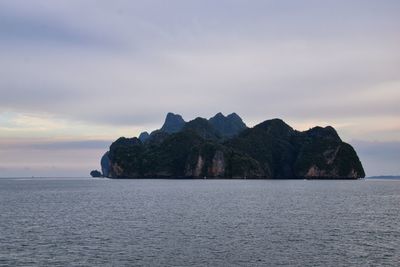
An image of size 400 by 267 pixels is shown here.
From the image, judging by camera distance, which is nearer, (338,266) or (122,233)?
(338,266)

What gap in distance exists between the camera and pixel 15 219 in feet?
277

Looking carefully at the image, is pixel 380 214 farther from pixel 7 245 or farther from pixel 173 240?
pixel 7 245

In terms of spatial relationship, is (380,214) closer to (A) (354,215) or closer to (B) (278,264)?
(A) (354,215)

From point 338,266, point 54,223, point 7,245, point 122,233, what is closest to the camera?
point 338,266

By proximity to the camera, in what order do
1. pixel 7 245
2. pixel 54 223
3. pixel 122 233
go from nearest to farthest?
pixel 7 245, pixel 122 233, pixel 54 223

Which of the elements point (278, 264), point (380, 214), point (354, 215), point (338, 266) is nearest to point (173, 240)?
point (278, 264)

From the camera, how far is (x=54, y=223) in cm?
7794

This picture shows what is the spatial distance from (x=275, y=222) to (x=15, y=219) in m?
48.5

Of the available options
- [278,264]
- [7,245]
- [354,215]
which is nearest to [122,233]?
[7,245]

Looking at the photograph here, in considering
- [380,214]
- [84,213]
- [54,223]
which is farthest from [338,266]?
[84,213]

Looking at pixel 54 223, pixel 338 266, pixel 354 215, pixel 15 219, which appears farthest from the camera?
pixel 354 215

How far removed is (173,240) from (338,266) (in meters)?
22.4

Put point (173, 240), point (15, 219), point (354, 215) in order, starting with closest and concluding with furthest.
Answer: point (173, 240), point (15, 219), point (354, 215)

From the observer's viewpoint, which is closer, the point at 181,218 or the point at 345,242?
the point at 345,242
